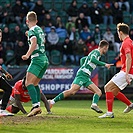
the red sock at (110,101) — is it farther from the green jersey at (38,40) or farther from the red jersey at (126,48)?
the green jersey at (38,40)

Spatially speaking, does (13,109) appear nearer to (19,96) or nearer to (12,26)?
(19,96)

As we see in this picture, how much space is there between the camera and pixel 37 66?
1255cm

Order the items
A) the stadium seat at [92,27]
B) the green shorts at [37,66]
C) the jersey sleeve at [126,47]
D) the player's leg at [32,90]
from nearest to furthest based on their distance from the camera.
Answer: the player's leg at [32,90]
the green shorts at [37,66]
the jersey sleeve at [126,47]
the stadium seat at [92,27]

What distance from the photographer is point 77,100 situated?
22.7 meters

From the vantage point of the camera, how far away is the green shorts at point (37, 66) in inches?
492

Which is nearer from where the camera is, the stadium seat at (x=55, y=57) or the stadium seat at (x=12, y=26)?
the stadium seat at (x=55, y=57)

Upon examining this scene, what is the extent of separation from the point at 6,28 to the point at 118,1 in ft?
22.8

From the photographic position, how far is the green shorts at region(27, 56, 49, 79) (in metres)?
12.5

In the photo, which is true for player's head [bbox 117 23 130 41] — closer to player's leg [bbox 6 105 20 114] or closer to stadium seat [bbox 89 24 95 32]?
player's leg [bbox 6 105 20 114]

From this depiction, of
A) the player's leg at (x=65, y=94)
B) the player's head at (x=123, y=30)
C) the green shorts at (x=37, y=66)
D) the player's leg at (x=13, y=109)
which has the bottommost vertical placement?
the player's leg at (x=13, y=109)

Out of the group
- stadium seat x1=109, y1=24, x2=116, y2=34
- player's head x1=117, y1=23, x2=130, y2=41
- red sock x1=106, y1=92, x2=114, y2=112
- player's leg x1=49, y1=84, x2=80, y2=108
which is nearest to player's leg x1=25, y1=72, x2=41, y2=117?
red sock x1=106, y1=92, x2=114, y2=112

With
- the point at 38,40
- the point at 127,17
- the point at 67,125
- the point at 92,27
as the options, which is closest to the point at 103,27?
the point at 92,27

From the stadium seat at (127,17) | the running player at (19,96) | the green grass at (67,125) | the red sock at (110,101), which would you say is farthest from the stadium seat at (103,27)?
the green grass at (67,125)

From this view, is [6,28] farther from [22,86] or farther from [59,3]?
[22,86]
